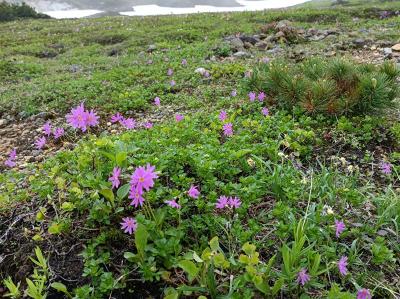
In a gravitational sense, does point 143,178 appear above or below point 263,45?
above

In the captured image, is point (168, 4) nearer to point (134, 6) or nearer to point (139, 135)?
point (134, 6)

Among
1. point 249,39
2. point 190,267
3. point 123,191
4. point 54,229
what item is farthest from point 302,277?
point 249,39

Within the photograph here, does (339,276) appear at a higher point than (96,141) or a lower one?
lower

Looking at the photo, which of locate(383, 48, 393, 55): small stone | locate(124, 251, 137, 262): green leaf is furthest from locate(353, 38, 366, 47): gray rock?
locate(124, 251, 137, 262): green leaf

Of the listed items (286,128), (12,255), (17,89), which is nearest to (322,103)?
(286,128)

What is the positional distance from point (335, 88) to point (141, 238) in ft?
11.6

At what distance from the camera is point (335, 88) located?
5188mm

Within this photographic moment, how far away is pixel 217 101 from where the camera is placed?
266 inches

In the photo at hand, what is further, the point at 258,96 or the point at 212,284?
the point at 258,96

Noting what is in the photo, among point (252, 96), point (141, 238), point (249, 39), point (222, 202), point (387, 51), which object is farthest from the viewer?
point (249, 39)

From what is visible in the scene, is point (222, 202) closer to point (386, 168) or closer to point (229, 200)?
point (229, 200)

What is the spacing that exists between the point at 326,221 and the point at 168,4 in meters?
65.7

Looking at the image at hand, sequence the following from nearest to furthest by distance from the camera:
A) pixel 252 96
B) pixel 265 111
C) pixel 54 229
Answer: pixel 54 229, pixel 265 111, pixel 252 96

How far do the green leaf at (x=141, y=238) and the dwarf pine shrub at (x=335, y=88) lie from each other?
3268 mm
